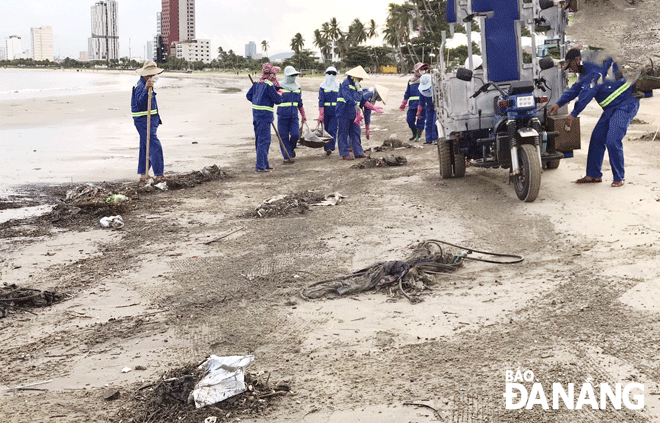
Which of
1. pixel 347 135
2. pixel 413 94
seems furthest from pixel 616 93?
pixel 413 94

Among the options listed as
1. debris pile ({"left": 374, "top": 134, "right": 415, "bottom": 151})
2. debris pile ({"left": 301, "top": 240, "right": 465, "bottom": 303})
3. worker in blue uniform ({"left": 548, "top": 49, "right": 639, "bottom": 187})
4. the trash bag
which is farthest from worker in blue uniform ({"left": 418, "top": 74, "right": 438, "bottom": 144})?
debris pile ({"left": 301, "top": 240, "right": 465, "bottom": 303})

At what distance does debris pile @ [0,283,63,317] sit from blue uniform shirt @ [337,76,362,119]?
29.9ft

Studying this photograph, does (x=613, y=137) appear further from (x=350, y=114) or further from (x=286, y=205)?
(x=350, y=114)

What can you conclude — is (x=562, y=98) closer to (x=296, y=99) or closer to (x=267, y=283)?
(x=267, y=283)

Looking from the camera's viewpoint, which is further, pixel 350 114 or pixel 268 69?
pixel 350 114

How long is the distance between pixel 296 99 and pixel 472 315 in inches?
390

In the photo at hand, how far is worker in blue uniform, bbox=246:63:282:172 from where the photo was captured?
1330 cm

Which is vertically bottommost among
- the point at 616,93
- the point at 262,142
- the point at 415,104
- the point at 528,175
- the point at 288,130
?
the point at 528,175

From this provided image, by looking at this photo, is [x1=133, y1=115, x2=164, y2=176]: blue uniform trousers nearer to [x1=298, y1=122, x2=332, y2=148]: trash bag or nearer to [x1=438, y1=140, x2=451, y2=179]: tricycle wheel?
[x1=298, y1=122, x2=332, y2=148]: trash bag

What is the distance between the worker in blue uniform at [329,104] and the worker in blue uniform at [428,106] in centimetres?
206

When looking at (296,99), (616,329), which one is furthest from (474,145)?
(616,329)

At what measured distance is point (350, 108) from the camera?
1429 cm

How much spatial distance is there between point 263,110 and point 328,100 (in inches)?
86.5

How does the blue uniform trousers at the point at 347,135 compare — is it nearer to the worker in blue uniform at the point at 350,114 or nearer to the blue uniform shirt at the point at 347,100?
the worker in blue uniform at the point at 350,114
